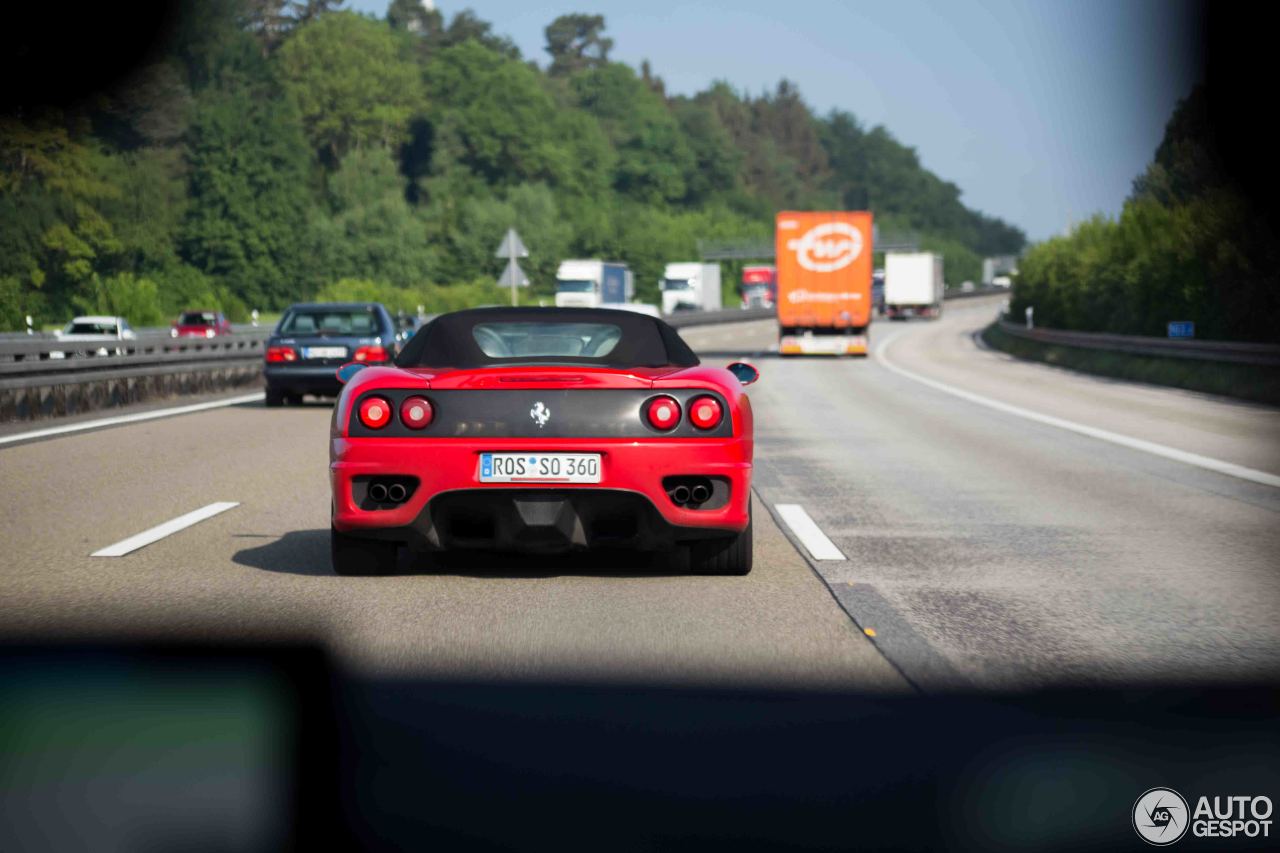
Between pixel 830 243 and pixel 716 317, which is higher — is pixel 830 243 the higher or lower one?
the higher one

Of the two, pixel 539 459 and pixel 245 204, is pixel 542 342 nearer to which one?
pixel 539 459

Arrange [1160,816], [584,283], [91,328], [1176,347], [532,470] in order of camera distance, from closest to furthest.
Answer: [1160,816] → [532,470] → [1176,347] → [91,328] → [584,283]

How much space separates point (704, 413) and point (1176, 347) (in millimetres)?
21493

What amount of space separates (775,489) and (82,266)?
217 feet

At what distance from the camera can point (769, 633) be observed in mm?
6297

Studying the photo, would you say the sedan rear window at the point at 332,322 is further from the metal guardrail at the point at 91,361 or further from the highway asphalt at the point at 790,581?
the highway asphalt at the point at 790,581

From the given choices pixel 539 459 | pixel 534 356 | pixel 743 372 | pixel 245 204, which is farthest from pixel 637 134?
pixel 539 459

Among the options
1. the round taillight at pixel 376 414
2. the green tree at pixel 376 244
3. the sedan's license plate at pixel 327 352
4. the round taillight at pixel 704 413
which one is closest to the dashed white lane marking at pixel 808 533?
the round taillight at pixel 704 413

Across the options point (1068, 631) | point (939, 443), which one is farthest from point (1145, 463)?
point (1068, 631)

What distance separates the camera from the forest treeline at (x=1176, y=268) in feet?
84.7

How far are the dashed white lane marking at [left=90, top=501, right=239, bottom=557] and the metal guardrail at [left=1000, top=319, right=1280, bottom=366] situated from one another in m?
15.8

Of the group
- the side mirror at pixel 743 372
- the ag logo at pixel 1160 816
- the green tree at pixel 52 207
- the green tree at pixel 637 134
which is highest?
the green tree at pixel 637 134

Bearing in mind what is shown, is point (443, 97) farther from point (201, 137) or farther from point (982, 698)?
point (982, 698)

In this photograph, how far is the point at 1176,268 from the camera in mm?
30656
